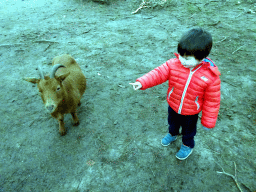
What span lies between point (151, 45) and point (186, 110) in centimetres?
413

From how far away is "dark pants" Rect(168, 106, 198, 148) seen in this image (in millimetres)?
2402

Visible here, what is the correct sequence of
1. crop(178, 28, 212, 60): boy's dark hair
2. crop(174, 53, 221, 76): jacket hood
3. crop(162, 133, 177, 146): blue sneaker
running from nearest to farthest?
1. crop(178, 28, 212, 60): boy's dark hair
2. crop(174, 53, 221, 76): jacket hood
3. crop(162, 133, 177, 146): blue sneaker

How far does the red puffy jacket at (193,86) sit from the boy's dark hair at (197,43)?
9.8 inches

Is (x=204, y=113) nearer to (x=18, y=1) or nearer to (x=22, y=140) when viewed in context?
(x=22, y=140)

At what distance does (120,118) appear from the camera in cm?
364

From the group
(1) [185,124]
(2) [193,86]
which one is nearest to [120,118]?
(1) [185,124]

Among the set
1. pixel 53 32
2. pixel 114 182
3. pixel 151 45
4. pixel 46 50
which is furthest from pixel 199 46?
pixel 53 32

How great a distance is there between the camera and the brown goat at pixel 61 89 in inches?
104

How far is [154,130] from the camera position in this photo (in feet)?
11.1

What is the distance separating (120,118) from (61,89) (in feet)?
4.51

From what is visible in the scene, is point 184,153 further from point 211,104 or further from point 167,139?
point 211,104

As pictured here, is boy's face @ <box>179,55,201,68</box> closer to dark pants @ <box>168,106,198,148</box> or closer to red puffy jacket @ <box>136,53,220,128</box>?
red puffy jacket @ <box>136,53,220,128</box>

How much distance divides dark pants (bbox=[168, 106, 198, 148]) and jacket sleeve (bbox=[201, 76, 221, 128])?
0.24 metres

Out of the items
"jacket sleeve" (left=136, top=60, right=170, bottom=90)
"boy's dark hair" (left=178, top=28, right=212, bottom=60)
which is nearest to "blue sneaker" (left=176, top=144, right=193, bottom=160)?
"jacket sleeve" (left=136, top=60, right=170, bottom=90)
